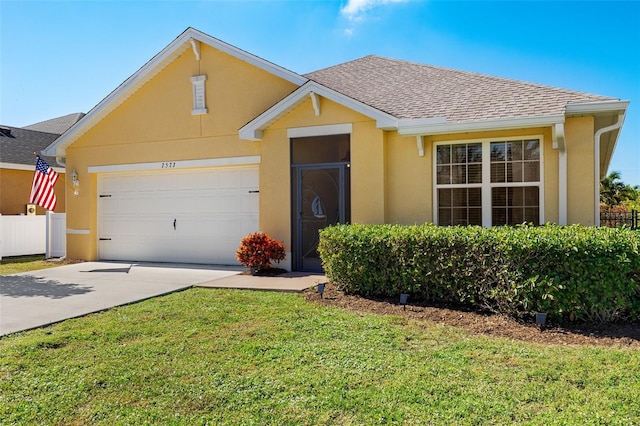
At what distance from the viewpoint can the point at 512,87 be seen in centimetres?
977

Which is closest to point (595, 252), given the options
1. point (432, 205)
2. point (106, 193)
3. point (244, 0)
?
point (432, 205)

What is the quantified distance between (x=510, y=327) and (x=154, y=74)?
444 inches

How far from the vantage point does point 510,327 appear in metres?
5.68

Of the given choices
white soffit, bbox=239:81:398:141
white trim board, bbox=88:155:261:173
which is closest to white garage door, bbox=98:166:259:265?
white trim board, bbox=88:155:261:173

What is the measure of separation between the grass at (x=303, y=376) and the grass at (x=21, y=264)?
24.0ft

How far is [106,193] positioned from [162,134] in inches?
109

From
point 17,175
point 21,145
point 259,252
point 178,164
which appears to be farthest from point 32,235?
point 259,252

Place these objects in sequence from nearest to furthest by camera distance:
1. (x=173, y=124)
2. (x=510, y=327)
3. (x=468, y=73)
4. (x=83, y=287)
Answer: (x=510, y=327), (x=83, y=287), (x=468, y=73), (x=173, y=124)

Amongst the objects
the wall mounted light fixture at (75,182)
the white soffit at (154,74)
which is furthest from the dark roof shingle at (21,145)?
the wall mounted light fixture at (75,182)

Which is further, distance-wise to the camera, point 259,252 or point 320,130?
point 320,130

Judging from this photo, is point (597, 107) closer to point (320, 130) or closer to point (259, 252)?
point (320, 130)

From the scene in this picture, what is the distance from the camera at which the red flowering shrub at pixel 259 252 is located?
9.88 meters

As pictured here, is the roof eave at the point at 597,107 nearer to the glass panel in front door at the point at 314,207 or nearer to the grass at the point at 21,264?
the glass panel in front door at the point at 314,207

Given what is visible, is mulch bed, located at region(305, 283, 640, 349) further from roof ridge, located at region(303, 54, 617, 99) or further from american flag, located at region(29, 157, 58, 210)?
american flag, located at region(29, 157, 58, 210)
